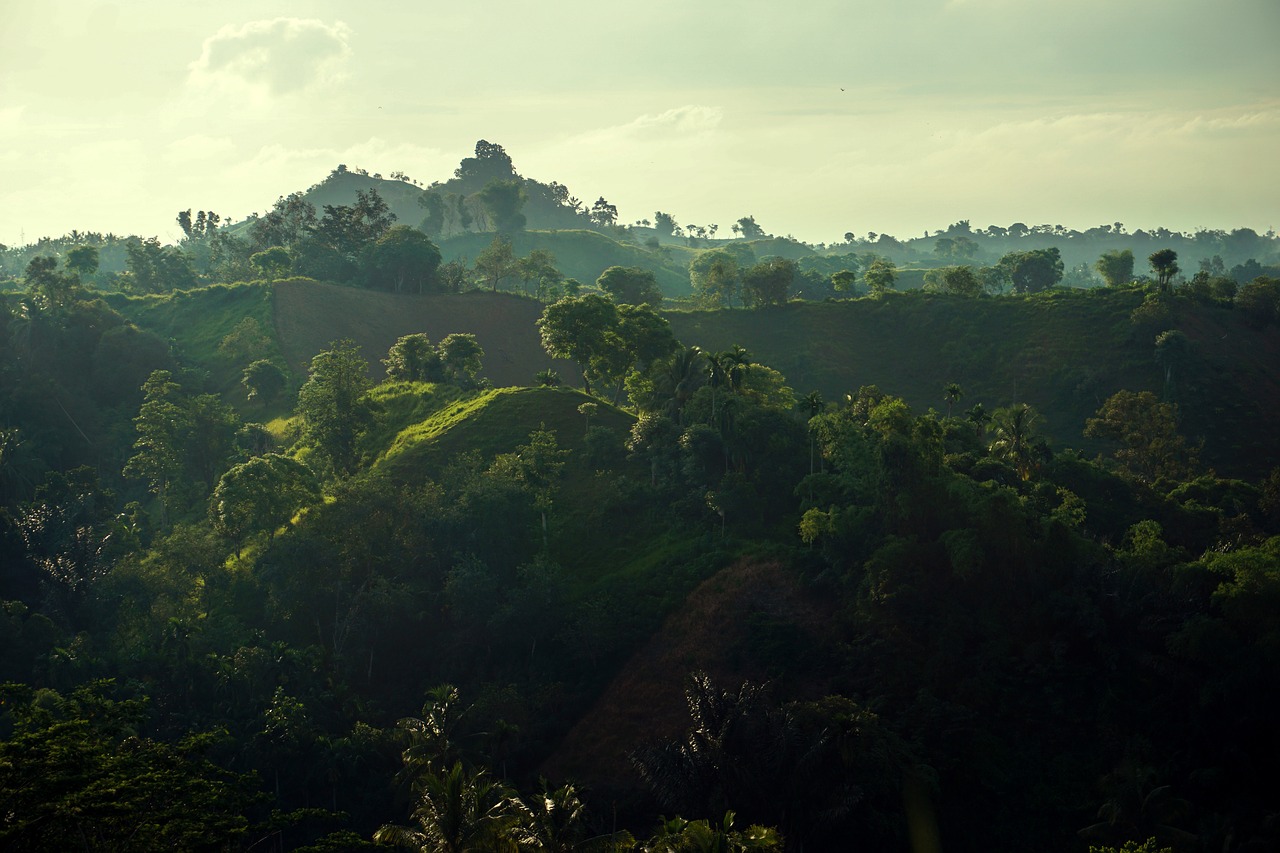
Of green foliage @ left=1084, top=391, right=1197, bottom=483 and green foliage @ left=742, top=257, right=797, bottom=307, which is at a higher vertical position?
green foliage @ left=742, top=257, right=797, bottom=307

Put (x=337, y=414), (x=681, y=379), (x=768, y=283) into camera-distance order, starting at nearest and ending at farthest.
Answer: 1. (x=681, y=379)
2. (x=337, y=414)
3. (x=768, y=283)

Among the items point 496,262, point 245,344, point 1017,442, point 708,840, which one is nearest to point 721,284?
point 496,262

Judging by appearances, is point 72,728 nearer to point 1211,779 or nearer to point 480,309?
point 1211,779

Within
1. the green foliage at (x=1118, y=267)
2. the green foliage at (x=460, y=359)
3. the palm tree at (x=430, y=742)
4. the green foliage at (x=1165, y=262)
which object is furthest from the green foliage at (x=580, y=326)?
the green foliage at (x=1118, y=267)

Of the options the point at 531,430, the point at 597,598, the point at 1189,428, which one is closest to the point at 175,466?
the point at 531,430

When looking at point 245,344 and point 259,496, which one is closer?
point 259,496

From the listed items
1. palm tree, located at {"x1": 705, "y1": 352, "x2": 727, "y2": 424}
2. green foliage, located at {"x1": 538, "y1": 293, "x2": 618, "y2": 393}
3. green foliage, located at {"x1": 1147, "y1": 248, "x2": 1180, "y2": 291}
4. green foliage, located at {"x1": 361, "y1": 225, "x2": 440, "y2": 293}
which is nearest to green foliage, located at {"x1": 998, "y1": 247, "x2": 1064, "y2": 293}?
green foliage, located at {"x1": 1147, "y1": 248, "x2": 1180, "y2": 291}

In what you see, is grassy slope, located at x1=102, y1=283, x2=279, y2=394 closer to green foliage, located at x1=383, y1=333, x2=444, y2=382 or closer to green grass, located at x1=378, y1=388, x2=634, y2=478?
green foliage, located at x1=383, y1=333, x2=444, y2=382

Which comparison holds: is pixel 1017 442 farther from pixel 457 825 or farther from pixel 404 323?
pixel 404 323
